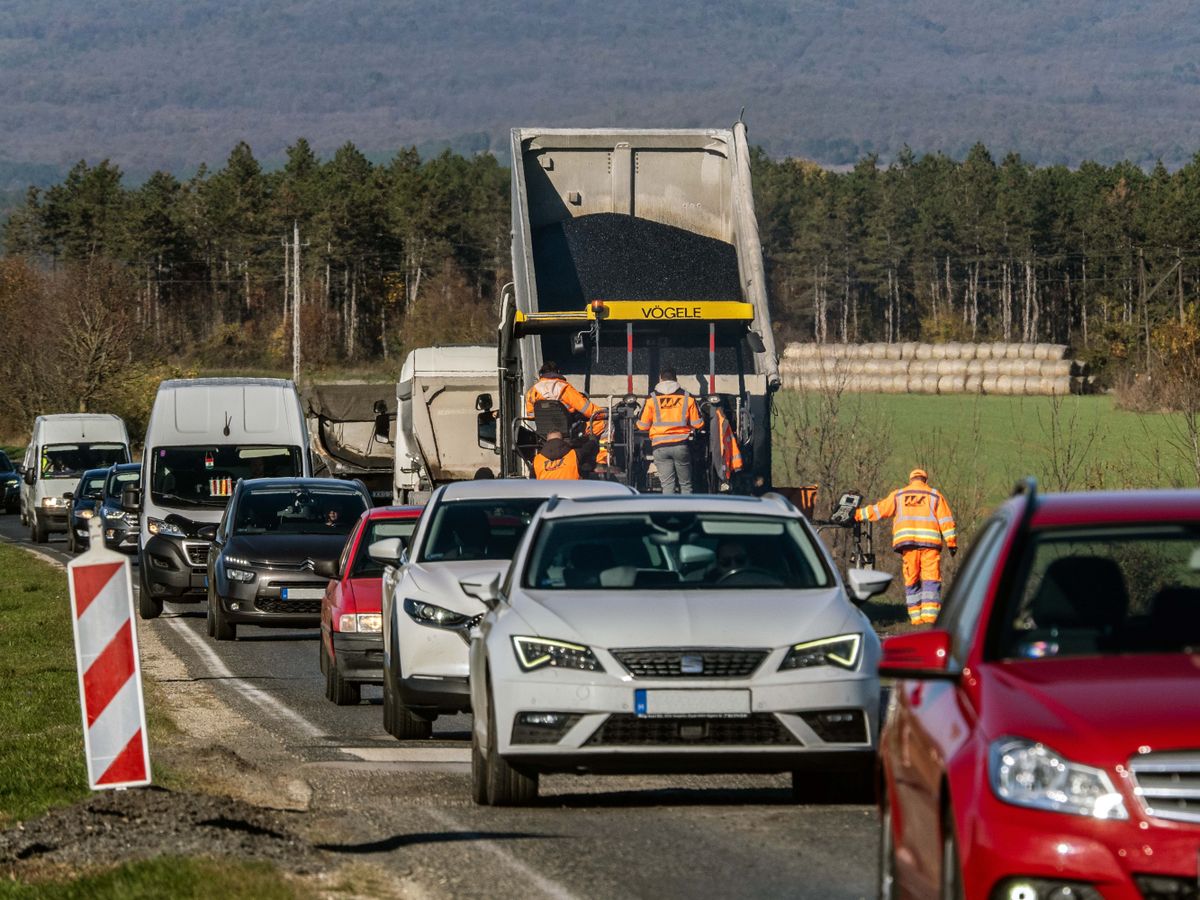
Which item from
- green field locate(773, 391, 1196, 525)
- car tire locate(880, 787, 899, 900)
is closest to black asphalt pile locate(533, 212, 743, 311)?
green field locate(773, 391, 1196, 525)

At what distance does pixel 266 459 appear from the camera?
2741 centimetres

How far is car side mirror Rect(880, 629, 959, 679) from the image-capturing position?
238 inches

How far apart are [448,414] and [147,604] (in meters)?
7.04

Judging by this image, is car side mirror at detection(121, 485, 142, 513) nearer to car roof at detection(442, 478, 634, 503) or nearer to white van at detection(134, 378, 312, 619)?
white van at detection(134, 378, 312, 619)

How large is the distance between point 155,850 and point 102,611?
1.00 metres

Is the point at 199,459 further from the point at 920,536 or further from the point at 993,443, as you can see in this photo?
the point at 993,443

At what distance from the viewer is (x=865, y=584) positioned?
10312mm

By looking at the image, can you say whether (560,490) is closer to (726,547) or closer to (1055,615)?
(726,547)

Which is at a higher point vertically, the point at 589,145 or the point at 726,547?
the point at 589,145

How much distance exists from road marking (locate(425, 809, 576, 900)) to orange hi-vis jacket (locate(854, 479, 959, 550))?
10.7 m

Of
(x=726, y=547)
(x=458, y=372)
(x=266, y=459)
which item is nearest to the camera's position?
(x=726, y=547)

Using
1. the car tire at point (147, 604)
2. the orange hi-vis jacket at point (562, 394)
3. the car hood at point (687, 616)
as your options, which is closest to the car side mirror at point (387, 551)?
the car hood at point (687, 616)

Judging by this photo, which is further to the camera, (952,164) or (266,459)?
(952,164)

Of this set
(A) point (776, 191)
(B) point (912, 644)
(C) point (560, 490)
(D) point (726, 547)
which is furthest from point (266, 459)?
(A) point (776, 191)
